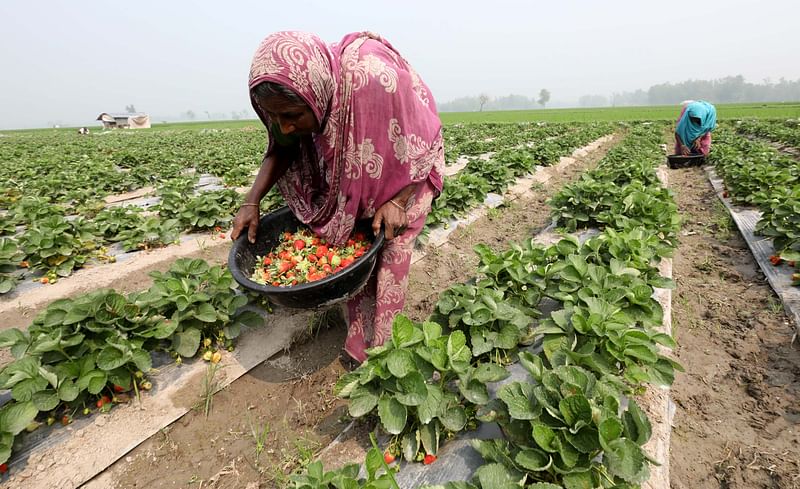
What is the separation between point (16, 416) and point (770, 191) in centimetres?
684

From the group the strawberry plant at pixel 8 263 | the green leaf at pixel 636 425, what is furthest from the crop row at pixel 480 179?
the strawberry plant at pixel 8 263

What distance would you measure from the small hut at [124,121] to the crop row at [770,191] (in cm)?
5718

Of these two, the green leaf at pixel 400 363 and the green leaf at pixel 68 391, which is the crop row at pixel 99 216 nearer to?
the green leaf at pixel 68 391

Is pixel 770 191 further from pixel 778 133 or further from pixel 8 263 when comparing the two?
pixel 778 133

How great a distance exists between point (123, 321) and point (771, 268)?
4.68 m

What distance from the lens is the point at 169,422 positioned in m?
2.02

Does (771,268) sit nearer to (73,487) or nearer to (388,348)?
(388,348)

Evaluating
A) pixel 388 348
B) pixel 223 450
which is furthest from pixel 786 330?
pixel 223 450

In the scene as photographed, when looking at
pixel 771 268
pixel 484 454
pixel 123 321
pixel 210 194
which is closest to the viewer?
pixel 484 454

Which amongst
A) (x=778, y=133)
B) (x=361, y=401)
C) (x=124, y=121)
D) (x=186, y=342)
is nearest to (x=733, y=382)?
(x=361, y=401)

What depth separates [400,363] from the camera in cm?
156

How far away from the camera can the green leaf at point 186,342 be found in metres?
2.27

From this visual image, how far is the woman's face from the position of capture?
1777 millimetres

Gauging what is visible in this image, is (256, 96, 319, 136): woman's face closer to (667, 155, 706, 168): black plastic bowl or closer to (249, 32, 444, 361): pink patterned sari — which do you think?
(249, 32, 444, 361): pink patterned sari
